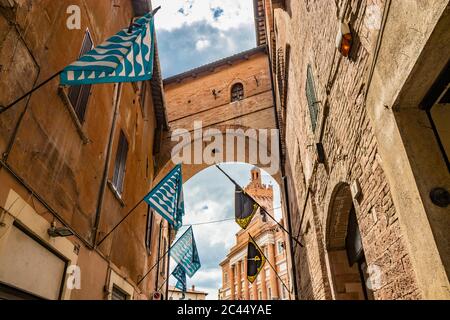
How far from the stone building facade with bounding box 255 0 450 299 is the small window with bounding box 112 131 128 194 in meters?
4.65

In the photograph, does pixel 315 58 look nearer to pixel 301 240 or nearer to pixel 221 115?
pixel 301 240

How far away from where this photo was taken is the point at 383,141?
3418 millimetres

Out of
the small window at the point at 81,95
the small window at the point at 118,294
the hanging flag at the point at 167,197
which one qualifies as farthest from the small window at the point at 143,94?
the small window at the point at 118,294

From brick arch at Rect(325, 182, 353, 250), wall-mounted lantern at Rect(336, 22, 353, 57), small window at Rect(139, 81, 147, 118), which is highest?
small window at Rect(139, 81, 147, 118)

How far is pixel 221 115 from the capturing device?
16.2m

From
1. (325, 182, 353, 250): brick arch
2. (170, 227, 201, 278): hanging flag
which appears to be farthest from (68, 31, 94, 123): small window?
(170, 227, 201, 278): hanging flag

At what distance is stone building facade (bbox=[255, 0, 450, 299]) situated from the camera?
272 centimetres

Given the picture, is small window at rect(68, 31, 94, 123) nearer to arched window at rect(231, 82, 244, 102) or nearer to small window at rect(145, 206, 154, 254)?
small window at rect(145, 206, 154, 254)

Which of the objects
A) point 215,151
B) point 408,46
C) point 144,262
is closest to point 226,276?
point 215,151

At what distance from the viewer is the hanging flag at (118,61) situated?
4.05 m

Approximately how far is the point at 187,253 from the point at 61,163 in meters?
7.81

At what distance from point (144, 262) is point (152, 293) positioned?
205cm

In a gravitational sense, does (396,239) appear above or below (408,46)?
below

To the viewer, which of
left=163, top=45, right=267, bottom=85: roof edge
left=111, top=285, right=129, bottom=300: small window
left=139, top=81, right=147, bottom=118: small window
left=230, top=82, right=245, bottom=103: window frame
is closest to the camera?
left=111, top=285, right=129, bottom=300: small window
